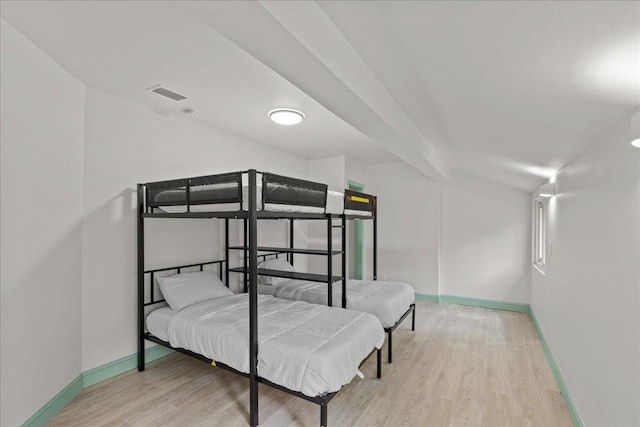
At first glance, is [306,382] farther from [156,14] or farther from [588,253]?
[156,14]

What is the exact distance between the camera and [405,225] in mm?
5699

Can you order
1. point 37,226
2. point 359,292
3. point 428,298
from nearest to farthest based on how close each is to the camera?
point 37,226 → point 359,292 → point 428,298

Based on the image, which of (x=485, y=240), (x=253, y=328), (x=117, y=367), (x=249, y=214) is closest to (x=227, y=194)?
(x=249, y=214)

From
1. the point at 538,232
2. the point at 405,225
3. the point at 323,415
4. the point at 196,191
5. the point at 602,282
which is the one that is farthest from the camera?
the point at 405,225

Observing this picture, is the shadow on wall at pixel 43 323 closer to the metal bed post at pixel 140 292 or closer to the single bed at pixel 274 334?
the metal bed post at pixel 140 292

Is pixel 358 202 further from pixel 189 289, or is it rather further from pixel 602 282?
pixel 602 282

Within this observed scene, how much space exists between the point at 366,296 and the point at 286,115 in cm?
209

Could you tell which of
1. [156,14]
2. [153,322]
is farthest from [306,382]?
[156,14]

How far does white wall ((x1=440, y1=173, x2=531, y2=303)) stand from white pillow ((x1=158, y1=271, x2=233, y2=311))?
3928 mm

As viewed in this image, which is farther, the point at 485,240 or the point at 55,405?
the point at 485,240

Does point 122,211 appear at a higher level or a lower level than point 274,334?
higher

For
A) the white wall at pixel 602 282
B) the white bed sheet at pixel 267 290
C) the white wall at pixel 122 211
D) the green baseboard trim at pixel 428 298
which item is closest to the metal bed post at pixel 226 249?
the white wall at pixel 122 211

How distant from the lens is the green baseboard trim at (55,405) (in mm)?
2025

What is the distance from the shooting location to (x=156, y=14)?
64.0 inches
